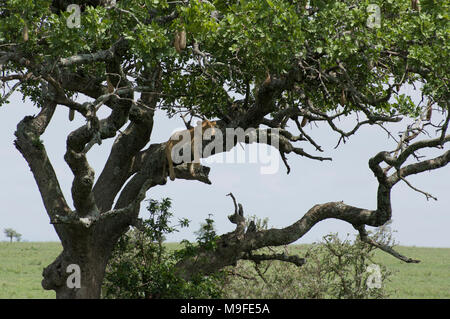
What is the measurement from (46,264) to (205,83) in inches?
1374

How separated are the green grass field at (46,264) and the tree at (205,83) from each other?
16.5 m

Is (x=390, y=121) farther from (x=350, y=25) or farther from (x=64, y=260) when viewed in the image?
(x=64, y=260)

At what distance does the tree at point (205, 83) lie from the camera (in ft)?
41.0

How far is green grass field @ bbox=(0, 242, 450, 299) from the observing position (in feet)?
119

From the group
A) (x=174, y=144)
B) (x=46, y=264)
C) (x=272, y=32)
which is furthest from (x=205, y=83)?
(x=46, y=264)

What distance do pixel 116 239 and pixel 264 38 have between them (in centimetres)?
691

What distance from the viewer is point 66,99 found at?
1445 cm

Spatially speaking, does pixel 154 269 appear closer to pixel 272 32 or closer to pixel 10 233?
Answer: pixel 272 32

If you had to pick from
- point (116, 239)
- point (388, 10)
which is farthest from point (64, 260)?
point (388, 10)

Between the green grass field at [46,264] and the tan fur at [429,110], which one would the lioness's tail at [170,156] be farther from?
the green grass field at [46,264]

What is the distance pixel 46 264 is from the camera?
4734 cm

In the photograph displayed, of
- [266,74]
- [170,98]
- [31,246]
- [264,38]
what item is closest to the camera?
[264,38]

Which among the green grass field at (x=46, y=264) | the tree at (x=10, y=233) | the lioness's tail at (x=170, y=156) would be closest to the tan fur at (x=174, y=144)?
the lioness's tail at (x=170, y=156)

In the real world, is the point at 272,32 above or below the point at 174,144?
above
